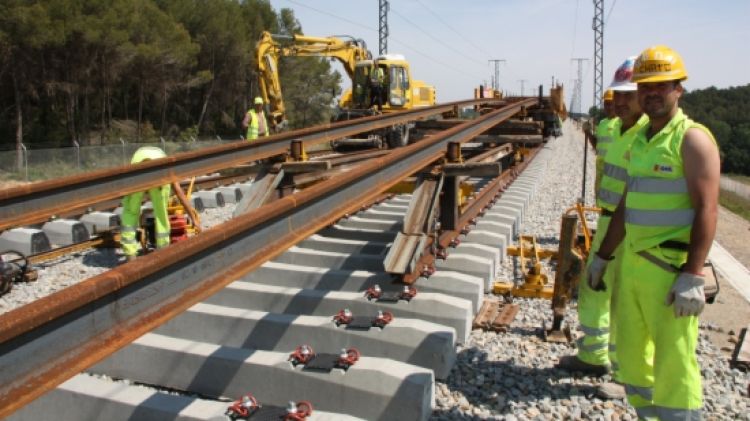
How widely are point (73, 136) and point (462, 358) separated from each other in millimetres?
27413

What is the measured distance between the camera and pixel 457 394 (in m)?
3.86

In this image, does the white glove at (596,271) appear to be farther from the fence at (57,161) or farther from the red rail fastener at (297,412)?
the fence at (57,161)

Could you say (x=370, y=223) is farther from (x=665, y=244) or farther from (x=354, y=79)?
(x=354, y=79)

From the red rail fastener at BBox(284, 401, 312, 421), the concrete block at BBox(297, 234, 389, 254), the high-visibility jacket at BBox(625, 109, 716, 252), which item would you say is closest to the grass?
the concrete block at BBox(297, 234, 389, 254)

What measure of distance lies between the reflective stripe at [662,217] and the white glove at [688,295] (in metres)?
0.28

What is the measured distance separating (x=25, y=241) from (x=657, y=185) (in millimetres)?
7088

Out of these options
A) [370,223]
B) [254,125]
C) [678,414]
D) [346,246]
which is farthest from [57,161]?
[678,414]

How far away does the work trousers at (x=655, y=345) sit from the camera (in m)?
2.77

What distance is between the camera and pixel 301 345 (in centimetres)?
428

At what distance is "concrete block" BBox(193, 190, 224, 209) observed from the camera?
1073cm

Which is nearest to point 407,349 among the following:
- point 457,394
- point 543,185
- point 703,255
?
point 457,394

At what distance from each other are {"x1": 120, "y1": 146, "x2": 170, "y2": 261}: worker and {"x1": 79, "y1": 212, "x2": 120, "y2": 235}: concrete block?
1892 millimetres

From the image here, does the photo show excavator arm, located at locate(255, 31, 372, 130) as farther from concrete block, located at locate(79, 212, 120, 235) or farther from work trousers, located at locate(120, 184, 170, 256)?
work trousers, located at locate(120, 184, 170, 256)

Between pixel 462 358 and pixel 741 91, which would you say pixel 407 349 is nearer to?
pixel 462 358
